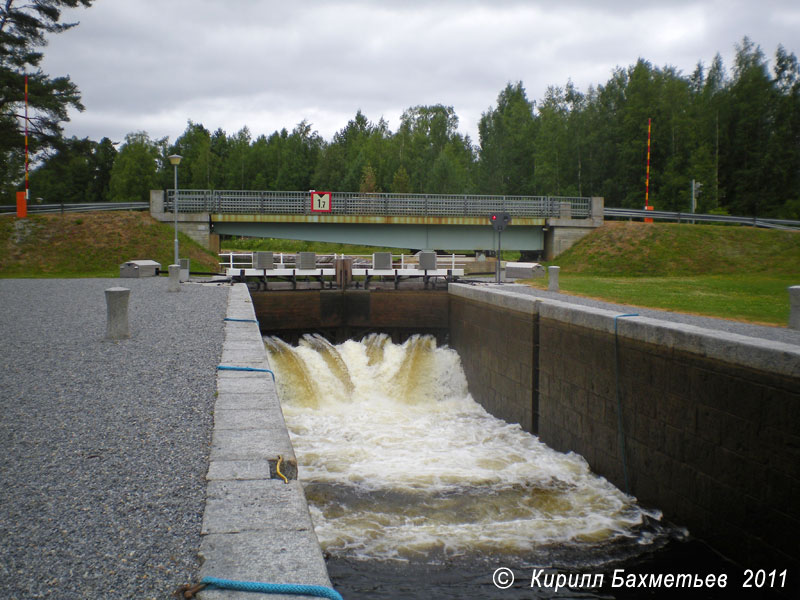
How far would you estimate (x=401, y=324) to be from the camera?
17.1m

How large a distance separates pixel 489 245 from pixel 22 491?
2845cm

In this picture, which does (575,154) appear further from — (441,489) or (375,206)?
(441,489)

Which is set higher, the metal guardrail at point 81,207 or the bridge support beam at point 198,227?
the metal guardrail at point 81,207

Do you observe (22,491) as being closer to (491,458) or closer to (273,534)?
(273,534)

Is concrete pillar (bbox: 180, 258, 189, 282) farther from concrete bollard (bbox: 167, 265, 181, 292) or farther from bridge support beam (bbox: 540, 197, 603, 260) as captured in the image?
bridge support beam (bbox: 540, 197, 603, 260)

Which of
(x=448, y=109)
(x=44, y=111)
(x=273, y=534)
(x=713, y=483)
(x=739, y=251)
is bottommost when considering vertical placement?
(x=713, y=483)

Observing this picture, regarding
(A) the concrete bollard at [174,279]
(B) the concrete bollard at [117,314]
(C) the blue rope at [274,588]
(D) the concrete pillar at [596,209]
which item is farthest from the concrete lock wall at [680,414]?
(D) the concrete pillar at [596,209]

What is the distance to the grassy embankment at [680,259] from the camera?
20.8 meters

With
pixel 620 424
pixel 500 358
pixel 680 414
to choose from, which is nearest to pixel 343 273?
pixel 500 358

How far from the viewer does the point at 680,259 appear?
2777 cm

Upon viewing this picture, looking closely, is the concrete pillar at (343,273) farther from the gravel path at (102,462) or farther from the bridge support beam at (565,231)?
the bridge support beam at (565,231)

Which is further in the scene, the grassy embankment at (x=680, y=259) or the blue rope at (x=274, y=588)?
the grassy embankment at (x=680, y=259)

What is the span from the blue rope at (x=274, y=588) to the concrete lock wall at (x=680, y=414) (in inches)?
182

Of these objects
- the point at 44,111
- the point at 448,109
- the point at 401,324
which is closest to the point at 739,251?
the point at 401,324
